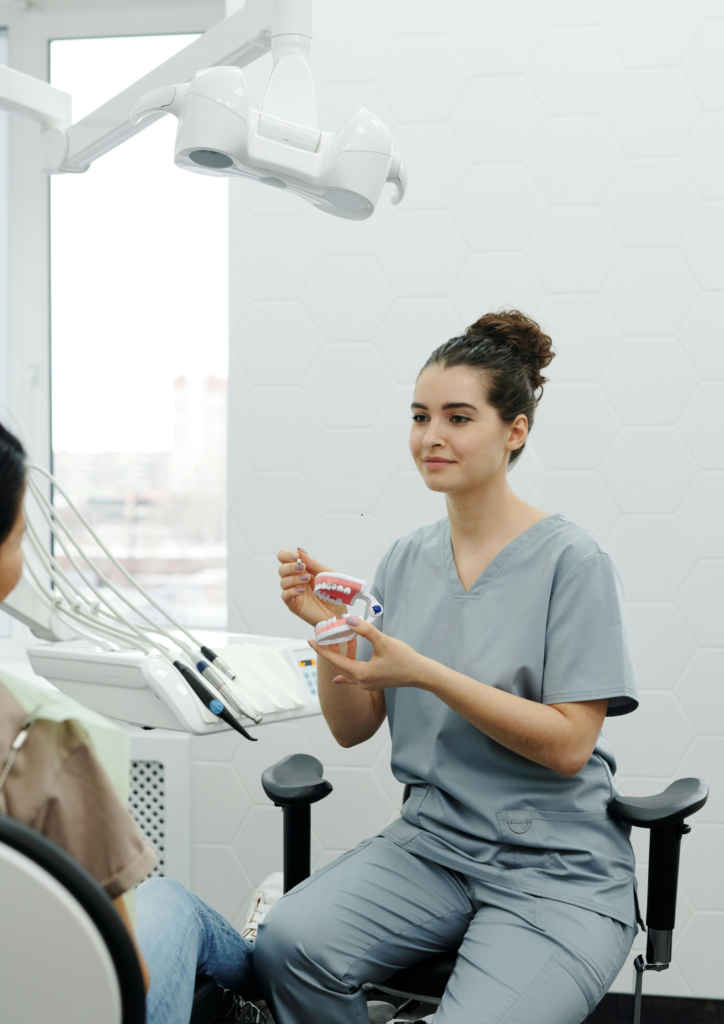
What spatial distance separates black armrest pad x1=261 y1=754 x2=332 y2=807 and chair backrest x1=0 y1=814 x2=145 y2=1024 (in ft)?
2.31

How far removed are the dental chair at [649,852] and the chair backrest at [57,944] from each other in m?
0.67

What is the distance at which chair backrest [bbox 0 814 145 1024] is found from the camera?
24.2 inches

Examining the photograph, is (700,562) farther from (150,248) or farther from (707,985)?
(150,248)

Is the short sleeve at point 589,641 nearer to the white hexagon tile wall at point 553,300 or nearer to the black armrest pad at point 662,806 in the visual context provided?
the black armrest pad at point 662,806

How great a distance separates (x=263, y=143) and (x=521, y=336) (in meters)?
0.63

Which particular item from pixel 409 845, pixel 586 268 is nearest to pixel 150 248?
pixel 586 268

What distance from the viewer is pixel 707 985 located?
6.20ft

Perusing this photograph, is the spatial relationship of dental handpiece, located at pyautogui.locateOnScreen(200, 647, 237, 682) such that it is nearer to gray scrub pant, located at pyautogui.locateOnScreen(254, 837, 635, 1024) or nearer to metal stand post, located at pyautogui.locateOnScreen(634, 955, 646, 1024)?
gray scrub pant, located at pyautogui.locateOnScreen(254, 837, 635, 1024)

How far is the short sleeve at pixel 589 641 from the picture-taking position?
4.10ft

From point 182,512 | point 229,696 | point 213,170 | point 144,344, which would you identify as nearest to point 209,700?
point 229,696

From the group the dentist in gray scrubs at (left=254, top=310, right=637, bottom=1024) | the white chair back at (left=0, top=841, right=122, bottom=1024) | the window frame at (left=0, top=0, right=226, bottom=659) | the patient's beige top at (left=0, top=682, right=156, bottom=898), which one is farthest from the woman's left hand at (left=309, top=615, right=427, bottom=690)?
the window frame at (left=0, top=0, right=226, bottom=659)

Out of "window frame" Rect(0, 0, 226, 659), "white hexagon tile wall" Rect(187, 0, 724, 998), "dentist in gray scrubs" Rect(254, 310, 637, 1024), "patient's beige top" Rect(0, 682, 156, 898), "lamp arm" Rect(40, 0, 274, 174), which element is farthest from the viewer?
"window frame" Rect(0, 0, 226, 659)

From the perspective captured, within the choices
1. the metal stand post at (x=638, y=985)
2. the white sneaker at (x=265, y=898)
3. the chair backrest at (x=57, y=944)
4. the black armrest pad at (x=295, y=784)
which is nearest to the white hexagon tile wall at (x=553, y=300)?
the white sneaker at (x=265, y=898)

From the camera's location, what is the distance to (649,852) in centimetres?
131
